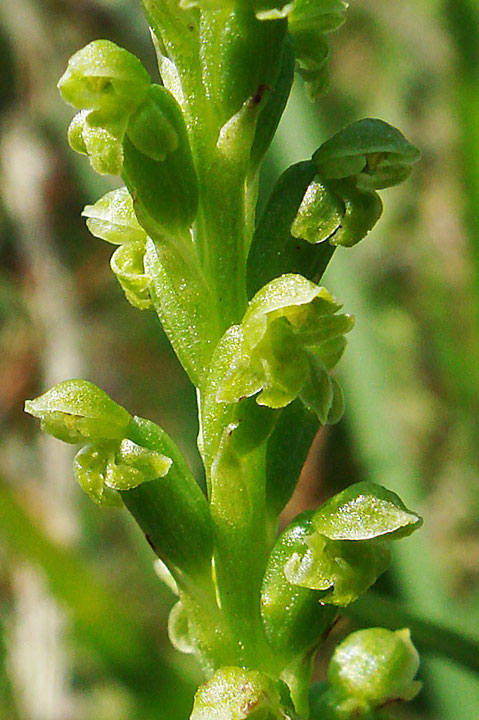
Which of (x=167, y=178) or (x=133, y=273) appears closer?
(x=167, y=178)

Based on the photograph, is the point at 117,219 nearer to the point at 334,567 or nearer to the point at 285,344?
the point at 285,344

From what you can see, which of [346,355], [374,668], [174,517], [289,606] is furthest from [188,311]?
[346,355]

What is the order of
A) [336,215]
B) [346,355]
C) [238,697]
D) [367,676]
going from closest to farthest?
[238,697], [336,215], [367,676], [346,355]

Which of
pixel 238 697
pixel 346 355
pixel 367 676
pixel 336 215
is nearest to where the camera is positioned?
pixel 238 697

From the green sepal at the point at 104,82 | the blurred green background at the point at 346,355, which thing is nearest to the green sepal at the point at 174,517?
the green sepal at the point at 104,82

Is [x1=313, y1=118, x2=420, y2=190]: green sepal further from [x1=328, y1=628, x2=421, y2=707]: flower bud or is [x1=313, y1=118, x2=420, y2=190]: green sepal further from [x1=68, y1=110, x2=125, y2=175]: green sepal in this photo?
[x1=328, y1=628, x2=421, y2=707]: flower bud

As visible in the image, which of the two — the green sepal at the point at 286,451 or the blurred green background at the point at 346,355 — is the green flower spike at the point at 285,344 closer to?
the green sepal at the point at 286,451

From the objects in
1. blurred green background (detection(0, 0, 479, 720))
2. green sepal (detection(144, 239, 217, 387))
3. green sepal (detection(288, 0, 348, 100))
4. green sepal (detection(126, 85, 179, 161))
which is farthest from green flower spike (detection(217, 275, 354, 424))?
blurred green background (detection(0, 0, 479, 720))
